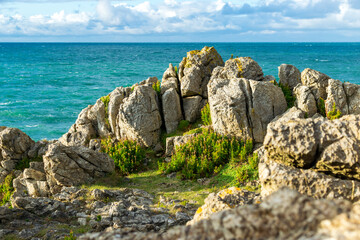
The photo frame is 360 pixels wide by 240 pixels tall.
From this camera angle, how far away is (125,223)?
990 cm

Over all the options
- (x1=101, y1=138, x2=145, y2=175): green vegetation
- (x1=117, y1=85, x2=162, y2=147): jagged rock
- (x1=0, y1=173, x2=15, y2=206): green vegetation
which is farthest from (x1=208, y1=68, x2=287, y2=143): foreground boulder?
(x1=0, y1=173, x2=15, y2=206): green vegetation

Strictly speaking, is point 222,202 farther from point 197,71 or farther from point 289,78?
point 197,71

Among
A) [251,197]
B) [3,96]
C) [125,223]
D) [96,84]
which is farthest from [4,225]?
[96,84]

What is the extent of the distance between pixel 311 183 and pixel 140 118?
13.9 metres

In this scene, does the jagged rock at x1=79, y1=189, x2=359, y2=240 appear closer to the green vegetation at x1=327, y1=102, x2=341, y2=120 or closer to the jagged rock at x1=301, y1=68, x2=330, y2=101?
the green vegetation at x1=327, y1=102, x2=341, y2=120

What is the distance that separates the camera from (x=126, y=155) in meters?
18.3

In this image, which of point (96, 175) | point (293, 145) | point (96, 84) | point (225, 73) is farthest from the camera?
point (96, 84)

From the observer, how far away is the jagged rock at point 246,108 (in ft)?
57.2

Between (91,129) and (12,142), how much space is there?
195 inches

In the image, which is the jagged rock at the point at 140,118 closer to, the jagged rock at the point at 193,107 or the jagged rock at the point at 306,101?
the jagged rock at the point at 193,107

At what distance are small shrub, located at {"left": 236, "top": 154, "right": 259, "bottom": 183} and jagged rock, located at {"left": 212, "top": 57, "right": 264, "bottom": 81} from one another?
697 centimetres

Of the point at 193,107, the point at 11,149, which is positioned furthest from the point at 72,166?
the point at 193,107

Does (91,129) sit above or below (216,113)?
below

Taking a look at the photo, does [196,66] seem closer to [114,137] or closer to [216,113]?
[216,113]
